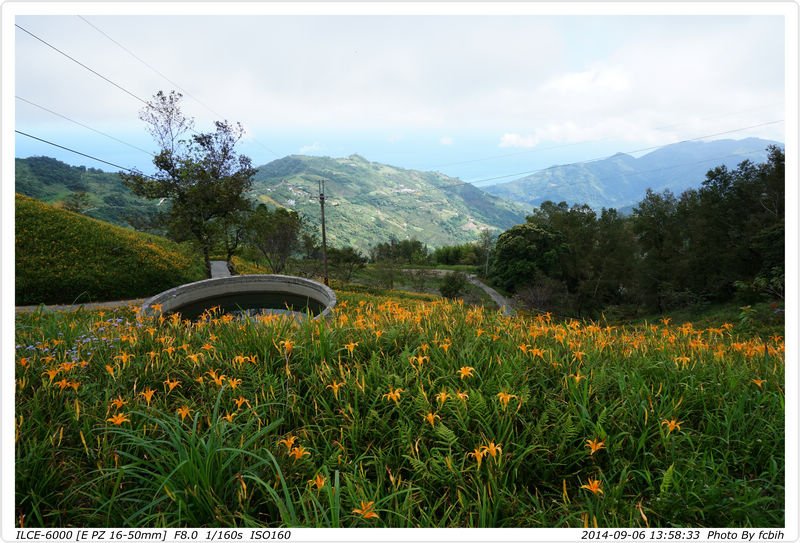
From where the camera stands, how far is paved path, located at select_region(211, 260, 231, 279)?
1929 centimetres

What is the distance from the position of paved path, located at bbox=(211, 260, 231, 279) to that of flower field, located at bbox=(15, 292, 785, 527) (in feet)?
57.9

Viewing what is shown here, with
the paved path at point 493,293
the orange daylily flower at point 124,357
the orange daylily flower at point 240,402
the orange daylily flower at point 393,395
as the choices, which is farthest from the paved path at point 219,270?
the paved path at point 493,293

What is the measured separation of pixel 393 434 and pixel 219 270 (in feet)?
69.6

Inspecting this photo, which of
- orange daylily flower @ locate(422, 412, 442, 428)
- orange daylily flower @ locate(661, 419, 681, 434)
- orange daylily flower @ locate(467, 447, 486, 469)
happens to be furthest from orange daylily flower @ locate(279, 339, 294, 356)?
orange daylily flower @ locate(661, 419, 681, 434)

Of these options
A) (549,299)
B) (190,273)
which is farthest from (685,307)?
(190,273)

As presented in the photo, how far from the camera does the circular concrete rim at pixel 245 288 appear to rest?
9.70 m

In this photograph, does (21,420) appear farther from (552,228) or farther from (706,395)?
(552,228)

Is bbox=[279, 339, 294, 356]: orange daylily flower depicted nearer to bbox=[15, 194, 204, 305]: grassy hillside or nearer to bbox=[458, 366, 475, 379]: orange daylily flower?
bbox=[458, 366, 475, 379]: orange daylily flower

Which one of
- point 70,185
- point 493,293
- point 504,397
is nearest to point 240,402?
point 504,397

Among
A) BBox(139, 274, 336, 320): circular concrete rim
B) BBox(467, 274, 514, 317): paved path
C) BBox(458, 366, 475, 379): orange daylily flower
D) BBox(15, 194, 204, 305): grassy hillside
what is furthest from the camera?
BBox(467, 274, 514, 317): paved path

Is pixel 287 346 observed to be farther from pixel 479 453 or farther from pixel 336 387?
pixel 479 453

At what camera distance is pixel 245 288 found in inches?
473

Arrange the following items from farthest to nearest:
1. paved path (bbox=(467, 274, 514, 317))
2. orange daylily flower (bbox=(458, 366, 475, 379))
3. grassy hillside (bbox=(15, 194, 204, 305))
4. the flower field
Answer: paved path (bbox=(467, 274, 514, 317)) < grassy hillside (bbox=(15, 194, 204, 305)) < orange daylily flower (bbox=(458, 366, 475, 379)) < the flower field

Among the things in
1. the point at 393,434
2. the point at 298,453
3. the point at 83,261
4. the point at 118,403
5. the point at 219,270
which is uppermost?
the point at 83,261
